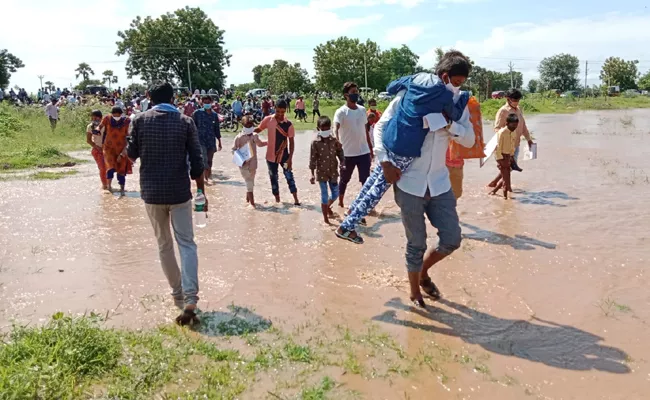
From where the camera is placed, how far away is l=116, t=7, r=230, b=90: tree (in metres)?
60.6

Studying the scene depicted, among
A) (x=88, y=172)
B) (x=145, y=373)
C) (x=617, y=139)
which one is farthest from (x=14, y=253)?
(x=617, y=139)

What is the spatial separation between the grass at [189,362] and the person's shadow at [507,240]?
2.92 m

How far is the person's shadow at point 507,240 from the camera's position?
20.8 ft

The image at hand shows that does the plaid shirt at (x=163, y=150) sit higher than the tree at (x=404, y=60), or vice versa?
the tree at (x=404, y=60)

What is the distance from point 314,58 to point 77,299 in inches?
2083

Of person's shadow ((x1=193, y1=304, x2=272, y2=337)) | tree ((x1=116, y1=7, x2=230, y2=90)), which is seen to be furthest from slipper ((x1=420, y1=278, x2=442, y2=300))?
tree ((x1=116, y1=7, x2=230, y2=90))

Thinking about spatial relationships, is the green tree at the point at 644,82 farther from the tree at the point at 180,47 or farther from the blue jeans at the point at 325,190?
the blue jeans at the point at 325,190

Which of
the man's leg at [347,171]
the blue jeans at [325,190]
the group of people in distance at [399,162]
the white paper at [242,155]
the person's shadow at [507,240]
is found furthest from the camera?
the white paper at [242,155]

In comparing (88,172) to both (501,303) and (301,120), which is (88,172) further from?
(301,120)

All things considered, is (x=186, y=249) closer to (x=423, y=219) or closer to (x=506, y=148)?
(x=423, y=219)

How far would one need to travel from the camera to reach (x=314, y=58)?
55594mm

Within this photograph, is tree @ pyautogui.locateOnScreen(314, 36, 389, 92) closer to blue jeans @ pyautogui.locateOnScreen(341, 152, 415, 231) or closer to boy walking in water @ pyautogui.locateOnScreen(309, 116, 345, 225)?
boy walking in water @ pyautogui.locateOnScreen(309, 116, 345, 225)

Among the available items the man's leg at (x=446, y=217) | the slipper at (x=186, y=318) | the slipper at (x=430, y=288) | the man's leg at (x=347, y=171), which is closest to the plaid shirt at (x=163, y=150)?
the slipper at (x=186, y=318)

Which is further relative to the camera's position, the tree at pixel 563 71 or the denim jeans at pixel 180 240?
the tree at pixel 563 71
